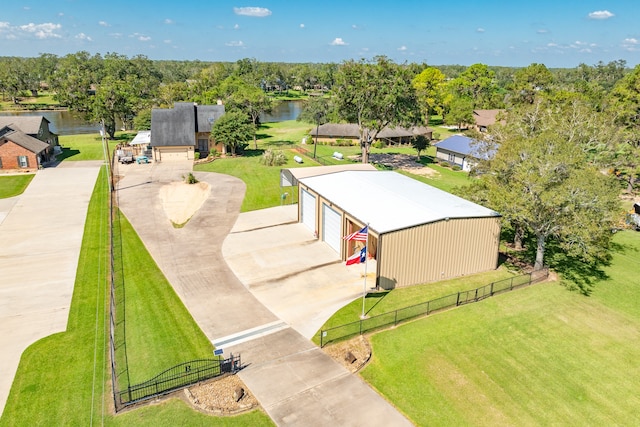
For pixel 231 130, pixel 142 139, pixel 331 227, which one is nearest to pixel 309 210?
pixel 331 227

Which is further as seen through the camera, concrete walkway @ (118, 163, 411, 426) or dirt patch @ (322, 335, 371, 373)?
dirt patch @ (322, 335, 371, 373)

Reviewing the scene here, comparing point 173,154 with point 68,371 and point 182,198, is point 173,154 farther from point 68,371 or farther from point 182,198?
point 68,371

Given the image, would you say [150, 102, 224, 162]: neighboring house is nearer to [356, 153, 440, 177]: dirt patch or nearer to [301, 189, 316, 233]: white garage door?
[356, 153, 440, 177]: dirt patch

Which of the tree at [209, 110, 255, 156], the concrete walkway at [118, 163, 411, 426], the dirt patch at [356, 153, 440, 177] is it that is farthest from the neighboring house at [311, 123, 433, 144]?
the concrete walkway at [118, 163, 411, 426]

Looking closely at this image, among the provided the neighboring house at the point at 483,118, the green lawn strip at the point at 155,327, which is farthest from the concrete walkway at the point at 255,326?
the neighboring house at the point at 483,118

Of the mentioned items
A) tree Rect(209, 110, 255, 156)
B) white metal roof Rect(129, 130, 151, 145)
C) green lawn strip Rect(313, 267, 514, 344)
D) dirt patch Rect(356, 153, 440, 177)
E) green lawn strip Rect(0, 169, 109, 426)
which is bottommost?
green lawn strip Rect(0, 169, 109, 426)

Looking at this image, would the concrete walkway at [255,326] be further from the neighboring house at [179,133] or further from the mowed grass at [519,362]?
the neighboring house at [179,133]

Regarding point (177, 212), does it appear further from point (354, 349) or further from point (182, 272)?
point (354, 349)
